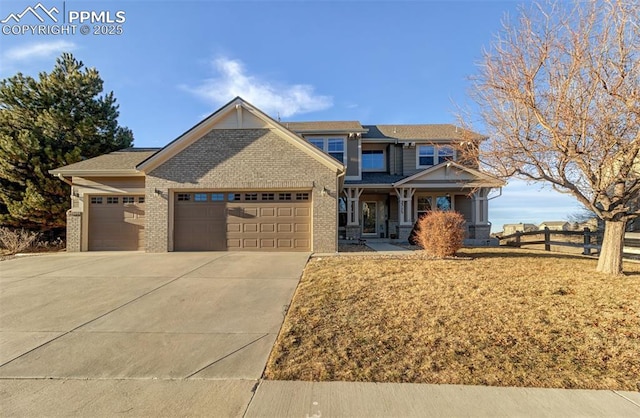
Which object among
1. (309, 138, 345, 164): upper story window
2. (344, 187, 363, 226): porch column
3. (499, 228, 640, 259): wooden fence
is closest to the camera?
(499, 228, 640, 259): wooden fence

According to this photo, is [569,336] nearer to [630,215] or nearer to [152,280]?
[630,215]

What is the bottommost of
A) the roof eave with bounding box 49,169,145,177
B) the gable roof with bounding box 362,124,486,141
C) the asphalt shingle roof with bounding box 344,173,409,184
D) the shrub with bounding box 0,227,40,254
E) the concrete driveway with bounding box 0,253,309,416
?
the concrete driveway with bounding box 0,253,309,416

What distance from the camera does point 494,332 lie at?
447cm

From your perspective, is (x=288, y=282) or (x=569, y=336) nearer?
(x=569, y=336)

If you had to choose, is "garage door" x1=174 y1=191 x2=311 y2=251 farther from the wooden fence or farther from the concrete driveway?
the wooden fence

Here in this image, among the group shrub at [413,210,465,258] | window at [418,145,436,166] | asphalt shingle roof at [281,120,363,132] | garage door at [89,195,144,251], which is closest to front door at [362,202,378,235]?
window at [418,145,436,166]

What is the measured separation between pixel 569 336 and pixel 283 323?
4.28 meters

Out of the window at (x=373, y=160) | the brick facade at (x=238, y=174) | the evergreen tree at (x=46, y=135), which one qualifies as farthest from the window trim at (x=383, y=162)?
the evergreen tree at (x=46, y=135)

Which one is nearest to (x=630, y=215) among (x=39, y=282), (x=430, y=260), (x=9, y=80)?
(x=430, y=260)

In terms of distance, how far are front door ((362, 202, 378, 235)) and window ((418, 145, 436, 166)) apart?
378 cm

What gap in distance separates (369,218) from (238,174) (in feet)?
30.2

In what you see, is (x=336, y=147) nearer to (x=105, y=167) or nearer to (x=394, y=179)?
(x=394, y=179)

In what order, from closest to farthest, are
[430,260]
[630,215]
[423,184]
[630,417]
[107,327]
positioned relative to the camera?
[630,417] → [107,327] → [630,215] → [430,260] → [423,184]

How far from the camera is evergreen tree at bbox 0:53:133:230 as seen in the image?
14969 mm
